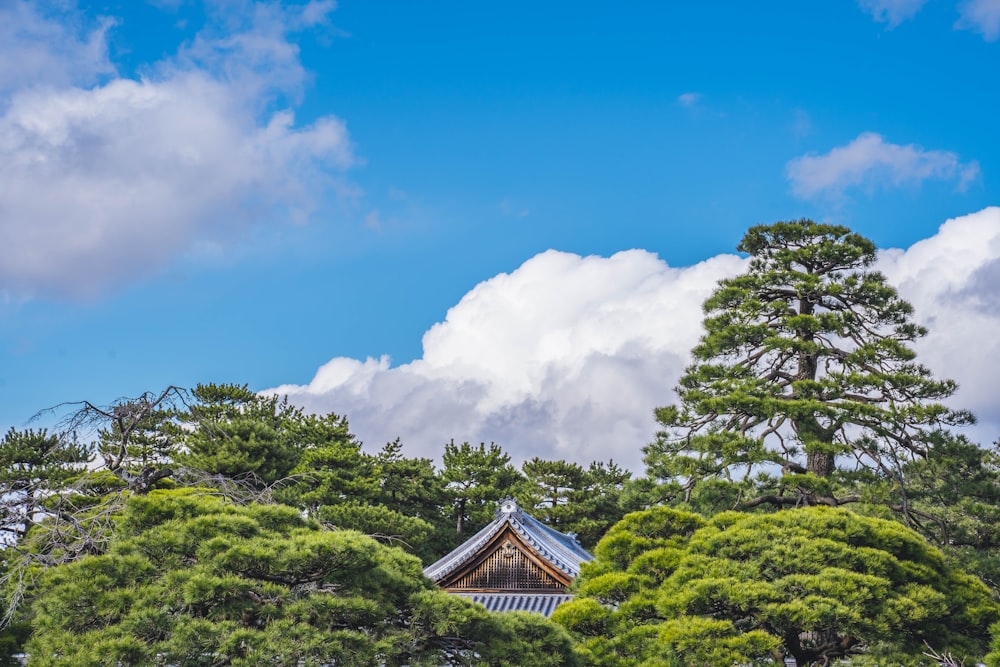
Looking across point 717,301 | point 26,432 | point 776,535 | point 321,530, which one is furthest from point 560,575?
point 26,432

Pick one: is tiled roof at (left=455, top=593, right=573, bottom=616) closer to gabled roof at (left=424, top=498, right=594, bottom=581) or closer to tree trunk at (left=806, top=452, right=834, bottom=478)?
gabled roof at (left=424, top=498, right=594, bottom=581)

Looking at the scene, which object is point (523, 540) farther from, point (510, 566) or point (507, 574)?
point (507, 574)

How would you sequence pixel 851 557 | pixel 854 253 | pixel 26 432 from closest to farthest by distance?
pixel 851 557 < pixel 854 253 < pixel 26 432

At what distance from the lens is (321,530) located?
25.7 ft

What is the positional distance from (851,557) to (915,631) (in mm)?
1062

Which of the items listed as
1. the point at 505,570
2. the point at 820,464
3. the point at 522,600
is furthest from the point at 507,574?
the point at 820,464

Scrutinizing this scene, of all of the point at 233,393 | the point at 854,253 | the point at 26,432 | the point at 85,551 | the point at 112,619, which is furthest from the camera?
the point at 233,393

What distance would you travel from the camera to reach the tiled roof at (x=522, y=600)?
62.6ft

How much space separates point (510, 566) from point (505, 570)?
0.49 feet

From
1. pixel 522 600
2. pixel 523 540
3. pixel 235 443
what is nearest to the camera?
pixel 522 600

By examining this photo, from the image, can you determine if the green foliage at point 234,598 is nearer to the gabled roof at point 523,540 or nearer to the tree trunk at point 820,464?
the tree trunk at point 820,464

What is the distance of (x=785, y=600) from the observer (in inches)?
347

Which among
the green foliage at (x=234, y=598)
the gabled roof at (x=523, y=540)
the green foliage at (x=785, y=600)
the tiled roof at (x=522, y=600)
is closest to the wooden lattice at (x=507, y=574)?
the tiled roof at (x=522, y=600)

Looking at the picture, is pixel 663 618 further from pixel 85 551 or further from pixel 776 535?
pixel 85 551
